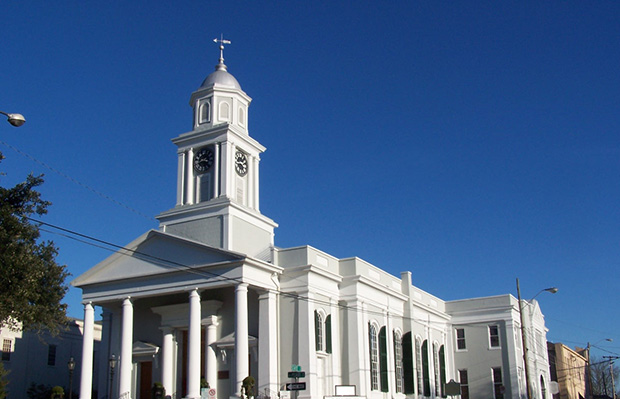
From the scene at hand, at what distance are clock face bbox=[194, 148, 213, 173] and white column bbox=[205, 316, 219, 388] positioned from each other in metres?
9.02

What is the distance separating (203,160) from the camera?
42656mm

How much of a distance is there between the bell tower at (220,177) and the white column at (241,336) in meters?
4.50

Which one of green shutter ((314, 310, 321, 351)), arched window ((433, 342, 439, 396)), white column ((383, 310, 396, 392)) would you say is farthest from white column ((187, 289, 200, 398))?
arched window ((433, 342, 439, 396))

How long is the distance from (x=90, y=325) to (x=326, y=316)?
12.7 m

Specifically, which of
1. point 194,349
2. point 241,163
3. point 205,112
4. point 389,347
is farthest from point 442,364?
point 205,112

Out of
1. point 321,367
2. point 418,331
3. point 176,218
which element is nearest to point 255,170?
point 176,218

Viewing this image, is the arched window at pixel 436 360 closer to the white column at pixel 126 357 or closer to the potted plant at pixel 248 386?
the potted plant at pixel 248 386

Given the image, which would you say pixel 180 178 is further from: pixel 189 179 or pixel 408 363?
pixel 408 363

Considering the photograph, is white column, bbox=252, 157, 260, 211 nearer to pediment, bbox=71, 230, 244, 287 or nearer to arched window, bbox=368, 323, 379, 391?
pediment, bbox=71, 230, 244, 287

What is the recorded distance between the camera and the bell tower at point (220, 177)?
40.3 metres

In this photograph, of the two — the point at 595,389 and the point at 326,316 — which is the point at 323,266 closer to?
the point at 326,316

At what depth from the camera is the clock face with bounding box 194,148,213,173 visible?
42469 mm

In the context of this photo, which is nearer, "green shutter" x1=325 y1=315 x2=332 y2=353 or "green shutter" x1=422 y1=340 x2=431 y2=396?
"green shutter" x1=325 y1=315 x2=332 y2=353

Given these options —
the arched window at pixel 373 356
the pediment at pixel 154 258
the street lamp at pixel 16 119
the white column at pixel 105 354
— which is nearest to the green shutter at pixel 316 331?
the arched window at pixel 373 356
